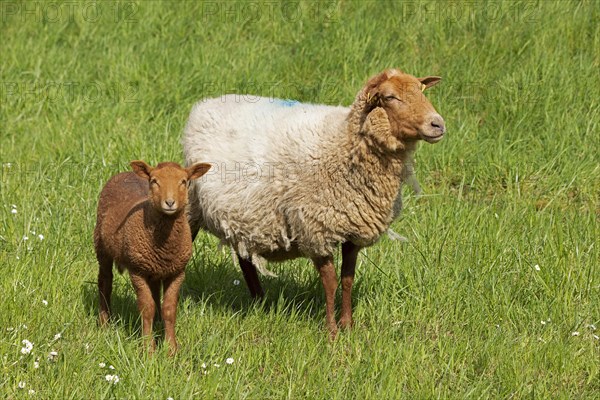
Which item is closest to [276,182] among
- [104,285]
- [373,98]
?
[373,98]

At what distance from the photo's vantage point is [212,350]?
486 cm

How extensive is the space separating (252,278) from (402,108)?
1.63m

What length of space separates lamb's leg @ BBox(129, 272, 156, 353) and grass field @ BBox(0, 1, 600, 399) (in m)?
0.08

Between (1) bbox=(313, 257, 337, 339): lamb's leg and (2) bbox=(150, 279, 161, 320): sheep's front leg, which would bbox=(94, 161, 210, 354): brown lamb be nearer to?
(2) bbox=(150, 279, 161, 320): sheep's front leg

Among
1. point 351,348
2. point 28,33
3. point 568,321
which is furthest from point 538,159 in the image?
point 28,33

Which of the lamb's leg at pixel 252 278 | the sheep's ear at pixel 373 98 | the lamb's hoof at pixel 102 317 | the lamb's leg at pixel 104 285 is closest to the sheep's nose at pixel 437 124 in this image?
the sheep's ear at pixel 373 98

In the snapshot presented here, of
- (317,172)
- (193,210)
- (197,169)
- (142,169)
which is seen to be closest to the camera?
(142,169)

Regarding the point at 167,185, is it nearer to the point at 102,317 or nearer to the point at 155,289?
the point at 155,289

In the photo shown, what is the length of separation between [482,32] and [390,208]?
13.1 feet

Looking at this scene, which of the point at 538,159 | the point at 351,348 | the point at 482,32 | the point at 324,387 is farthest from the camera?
the point at 482,32

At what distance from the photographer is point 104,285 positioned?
5438 mm

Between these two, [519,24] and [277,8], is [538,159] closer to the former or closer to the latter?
[519,24]

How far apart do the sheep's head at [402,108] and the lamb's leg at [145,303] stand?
1468 millimetres

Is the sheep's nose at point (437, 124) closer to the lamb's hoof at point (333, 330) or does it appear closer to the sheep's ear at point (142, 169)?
the lamb's hoof at point (333, 330)
